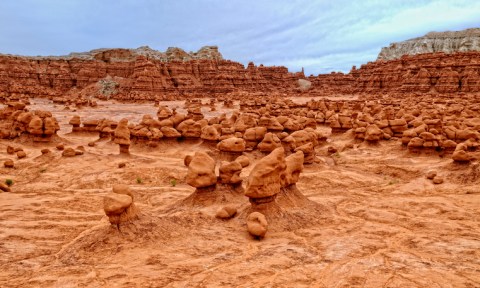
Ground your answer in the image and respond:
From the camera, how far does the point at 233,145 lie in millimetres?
15039

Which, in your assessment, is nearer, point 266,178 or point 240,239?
point 240,239

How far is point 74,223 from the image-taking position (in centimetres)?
920

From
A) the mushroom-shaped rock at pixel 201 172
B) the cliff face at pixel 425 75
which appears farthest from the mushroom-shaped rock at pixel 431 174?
the cliff face at pixel 425 75

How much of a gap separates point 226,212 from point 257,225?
1319mm

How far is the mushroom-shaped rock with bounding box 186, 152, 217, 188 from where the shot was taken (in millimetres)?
10133

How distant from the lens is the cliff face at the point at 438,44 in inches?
3019

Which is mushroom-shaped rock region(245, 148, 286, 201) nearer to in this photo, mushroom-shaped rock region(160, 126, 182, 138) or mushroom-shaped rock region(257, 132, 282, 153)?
mushroom-shaped rock region(257, 132, 282, 153)

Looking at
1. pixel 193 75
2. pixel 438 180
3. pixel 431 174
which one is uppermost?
pixel 193 75

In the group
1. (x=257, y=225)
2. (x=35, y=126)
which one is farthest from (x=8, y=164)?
(x=257, y=225)

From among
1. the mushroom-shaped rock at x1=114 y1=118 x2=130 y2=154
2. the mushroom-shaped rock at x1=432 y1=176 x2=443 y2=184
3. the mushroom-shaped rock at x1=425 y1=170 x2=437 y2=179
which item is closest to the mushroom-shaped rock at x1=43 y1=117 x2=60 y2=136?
the mushroom-shaped rock at x1=114 y1=118 x2=130 y2=154

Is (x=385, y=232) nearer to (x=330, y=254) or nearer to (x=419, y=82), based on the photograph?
(x=330, y=254)

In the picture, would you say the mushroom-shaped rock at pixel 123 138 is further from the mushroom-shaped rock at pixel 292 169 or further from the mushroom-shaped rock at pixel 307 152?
the mushroom-shaped rock at pixel 292 169

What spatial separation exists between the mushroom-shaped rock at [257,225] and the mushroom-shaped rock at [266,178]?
1.77 ft

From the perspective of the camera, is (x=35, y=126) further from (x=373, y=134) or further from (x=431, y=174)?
(x=431, y=174)
